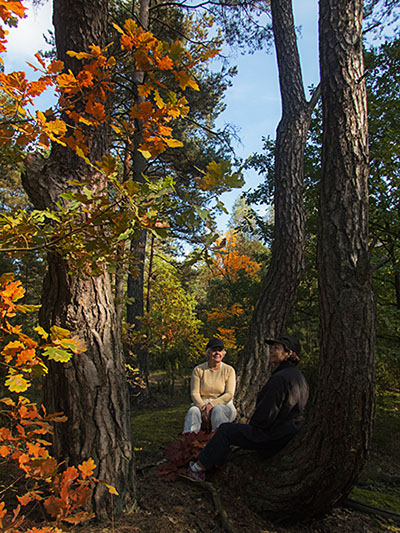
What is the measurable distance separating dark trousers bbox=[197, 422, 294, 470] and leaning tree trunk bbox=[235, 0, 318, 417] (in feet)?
3.80

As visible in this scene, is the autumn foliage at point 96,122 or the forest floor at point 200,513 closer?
the autumn foliage at point 96,122

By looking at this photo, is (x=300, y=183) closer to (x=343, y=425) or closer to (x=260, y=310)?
(x=260, y=310)

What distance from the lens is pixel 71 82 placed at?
5.03 feet

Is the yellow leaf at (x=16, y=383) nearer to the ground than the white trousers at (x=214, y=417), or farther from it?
farther from it

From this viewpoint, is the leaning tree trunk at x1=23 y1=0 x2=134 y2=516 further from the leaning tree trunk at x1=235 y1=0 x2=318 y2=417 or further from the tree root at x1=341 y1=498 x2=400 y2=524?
the leaning tree trunk at x1=235 y1=0 x2=318 y2=417

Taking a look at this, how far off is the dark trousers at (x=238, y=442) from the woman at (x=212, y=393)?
779mm

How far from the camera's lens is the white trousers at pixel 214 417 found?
387cm

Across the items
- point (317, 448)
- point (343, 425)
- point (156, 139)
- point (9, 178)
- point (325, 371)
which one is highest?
point (9, 178)

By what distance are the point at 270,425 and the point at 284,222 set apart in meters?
2.73

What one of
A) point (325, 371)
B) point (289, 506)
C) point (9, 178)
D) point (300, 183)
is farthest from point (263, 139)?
point (9, 178)

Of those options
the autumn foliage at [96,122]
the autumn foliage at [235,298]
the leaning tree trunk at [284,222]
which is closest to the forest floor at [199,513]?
the leaning tree trunk at [284,222]

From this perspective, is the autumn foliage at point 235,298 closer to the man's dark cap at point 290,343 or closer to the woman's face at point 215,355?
the woman's face at point 215,355

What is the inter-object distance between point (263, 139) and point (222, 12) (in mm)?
2601

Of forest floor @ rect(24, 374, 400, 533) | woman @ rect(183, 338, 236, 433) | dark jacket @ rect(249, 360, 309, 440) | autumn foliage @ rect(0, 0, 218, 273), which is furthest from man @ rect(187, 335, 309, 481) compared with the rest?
autumn foliage @ rect(0, 0, 218, 273)
